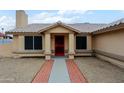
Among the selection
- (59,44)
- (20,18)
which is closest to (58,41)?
(59,44)

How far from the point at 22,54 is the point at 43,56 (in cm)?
226

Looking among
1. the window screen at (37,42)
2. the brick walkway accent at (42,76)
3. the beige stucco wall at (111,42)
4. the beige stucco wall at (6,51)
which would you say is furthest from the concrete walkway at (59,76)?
the beige stucco wall at (6,51)

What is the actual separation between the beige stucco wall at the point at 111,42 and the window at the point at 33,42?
6.29 m

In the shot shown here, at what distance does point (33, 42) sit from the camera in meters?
18.1

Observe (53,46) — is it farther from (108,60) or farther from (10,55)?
(108,60)

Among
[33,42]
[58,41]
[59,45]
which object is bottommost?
[59,45]

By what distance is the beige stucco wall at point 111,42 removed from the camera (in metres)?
11.7

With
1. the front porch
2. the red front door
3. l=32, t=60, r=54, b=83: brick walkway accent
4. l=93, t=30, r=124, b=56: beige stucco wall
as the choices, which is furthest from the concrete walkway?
the red front door

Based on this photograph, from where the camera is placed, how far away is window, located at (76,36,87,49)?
18938 millimetres

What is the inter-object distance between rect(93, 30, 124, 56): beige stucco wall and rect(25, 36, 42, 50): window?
20.6 feet

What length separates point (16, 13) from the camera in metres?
20.9

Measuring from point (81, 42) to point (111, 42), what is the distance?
565 centimetres

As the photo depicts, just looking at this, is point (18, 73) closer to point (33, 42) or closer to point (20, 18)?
point (33, 42)
